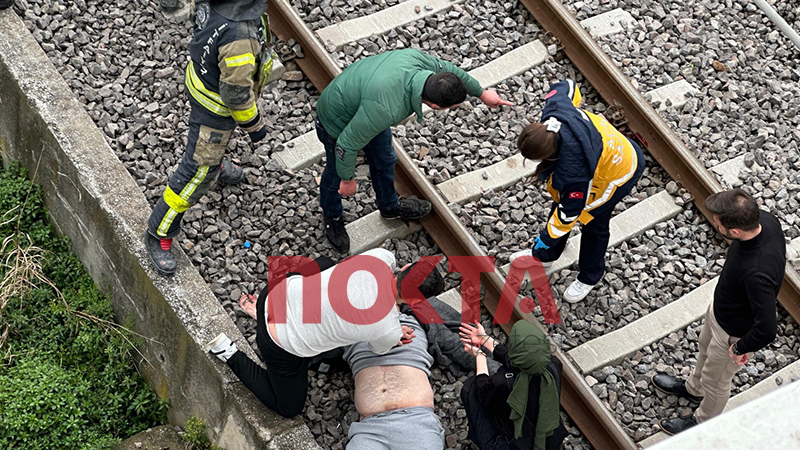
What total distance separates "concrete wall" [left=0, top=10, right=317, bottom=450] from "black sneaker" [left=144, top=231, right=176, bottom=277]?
0.25 feet

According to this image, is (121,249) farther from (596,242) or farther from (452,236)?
(596,242)

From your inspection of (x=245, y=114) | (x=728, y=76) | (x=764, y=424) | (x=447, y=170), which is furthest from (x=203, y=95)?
(x=728, y=76)

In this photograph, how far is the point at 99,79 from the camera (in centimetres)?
610

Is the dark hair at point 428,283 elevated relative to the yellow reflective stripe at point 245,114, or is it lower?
lower

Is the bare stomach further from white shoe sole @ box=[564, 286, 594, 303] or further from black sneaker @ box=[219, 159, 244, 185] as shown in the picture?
black sneaker @ box=[219, 159, 244, 185]

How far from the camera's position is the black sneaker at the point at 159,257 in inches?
205

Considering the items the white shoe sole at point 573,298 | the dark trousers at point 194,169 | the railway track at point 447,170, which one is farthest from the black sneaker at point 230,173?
the white shoe sole at point 573,298

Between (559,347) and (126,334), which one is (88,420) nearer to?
(126,334)

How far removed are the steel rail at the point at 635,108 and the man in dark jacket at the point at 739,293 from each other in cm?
98

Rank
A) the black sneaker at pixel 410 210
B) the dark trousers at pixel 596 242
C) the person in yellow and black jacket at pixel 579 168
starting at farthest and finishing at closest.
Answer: the black sneaker at pixel 410 210 → the dark trousers at pixel 596 242 → the person in yellow and black jacket at pixel 579 168

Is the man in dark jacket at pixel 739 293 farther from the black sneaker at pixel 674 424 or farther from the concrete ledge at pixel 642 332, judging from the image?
the concrete ledge at pixel 642 332

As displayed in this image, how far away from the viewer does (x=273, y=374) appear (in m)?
4.73

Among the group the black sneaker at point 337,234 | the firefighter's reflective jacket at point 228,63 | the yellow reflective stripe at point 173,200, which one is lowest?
the black sneaker at point 337,234

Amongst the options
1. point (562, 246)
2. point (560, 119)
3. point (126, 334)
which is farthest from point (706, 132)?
point (126, 334)
